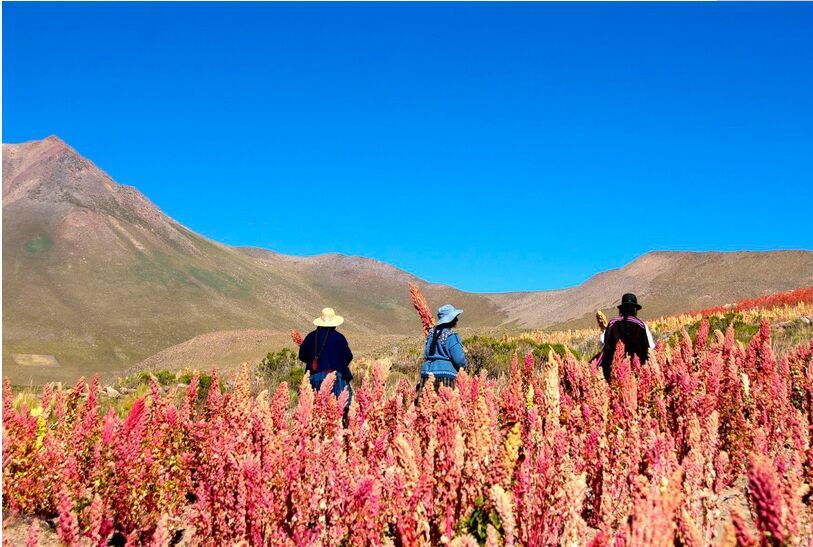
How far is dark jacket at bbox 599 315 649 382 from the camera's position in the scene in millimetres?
6641

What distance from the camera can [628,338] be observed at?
21.8 feet

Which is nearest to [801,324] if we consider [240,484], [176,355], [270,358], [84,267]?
[270,358]

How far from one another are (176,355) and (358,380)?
74.2 feet

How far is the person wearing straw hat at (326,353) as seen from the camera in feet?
22.2

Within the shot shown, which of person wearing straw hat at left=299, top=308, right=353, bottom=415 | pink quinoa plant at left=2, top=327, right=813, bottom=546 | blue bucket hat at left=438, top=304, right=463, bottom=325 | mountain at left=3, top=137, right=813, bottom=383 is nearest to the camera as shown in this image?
pink quinoa plant at left=2, top=327, right=813, bottom=546

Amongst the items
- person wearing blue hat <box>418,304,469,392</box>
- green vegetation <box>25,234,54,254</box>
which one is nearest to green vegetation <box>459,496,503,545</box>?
person wearing blue hat <box>418,304,469,392</box>

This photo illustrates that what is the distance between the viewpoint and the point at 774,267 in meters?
76.6

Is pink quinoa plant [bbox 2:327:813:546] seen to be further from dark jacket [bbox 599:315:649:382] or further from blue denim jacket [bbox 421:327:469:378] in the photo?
dark jacket [bbox 599:315:649:382]

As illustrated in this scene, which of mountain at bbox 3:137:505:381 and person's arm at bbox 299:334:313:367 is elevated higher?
mountain at bbox 3:137:505:381

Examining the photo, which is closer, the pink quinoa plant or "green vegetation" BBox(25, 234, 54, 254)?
the pink quinoa plant

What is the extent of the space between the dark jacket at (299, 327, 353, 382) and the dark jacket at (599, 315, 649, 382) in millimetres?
2812

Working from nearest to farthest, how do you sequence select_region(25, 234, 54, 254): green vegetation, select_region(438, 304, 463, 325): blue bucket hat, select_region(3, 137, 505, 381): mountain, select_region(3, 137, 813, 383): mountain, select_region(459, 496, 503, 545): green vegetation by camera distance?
select_region(459, 496, 503, 545): green vegetation < select_region(438, 304, 463, 325): blue bucket hat < select_region(3, 137, 813, 383): mountain < select_region(3, 137, 505, 381): mountain < select_region(25, 234, 54, 254): green vegetation

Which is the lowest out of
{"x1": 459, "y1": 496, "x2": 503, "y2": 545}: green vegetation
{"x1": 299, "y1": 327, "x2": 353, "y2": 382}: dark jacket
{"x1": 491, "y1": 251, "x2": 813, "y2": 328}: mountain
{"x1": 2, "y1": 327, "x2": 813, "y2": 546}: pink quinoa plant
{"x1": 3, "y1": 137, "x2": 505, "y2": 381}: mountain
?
{"x1": 459, "y1": 496, "x2": 503, "y2": 545}: green vegetation

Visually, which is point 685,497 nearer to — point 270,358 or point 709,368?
point 709,368
